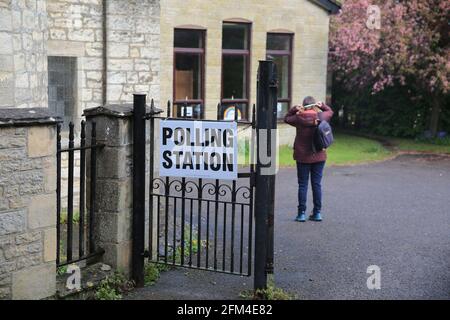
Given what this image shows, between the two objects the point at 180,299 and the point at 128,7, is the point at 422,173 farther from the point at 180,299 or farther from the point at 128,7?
the point at 180,299

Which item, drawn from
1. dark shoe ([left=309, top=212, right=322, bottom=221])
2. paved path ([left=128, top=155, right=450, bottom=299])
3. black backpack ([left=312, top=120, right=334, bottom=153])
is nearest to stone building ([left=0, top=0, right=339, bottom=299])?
paved path ([left=128, top=155, right=450, bottom=299])

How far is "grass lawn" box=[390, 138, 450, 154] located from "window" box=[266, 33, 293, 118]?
3592 mm

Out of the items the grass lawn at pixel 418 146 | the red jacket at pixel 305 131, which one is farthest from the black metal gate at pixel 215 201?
the grass lawn at pixel 418 146

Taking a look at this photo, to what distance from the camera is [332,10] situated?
68.2 feet

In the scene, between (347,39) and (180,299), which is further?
(347,39)

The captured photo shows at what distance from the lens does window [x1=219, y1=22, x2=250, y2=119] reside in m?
19.4

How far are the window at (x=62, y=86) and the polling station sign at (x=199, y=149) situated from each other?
5.22 m

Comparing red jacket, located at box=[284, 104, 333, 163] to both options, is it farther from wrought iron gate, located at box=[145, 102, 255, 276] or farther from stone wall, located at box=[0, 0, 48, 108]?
stone wall, located at box=[0, 0, 48, 108]

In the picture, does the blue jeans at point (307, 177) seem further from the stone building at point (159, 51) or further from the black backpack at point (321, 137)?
the stone building at point (159, 51)

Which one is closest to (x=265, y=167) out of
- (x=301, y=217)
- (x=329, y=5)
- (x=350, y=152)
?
(x=301, y=217)

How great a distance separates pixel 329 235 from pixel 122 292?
12.3ft

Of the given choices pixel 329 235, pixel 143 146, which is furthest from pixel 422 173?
pixel 143 146

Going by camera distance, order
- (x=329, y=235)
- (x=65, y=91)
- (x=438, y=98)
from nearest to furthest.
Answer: (x=329, y=235)
(x=65, y=91)
(x=438, y=98)

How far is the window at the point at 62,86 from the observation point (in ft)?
39.0
